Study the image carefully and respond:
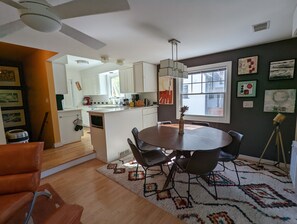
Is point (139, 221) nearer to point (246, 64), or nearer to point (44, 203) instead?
point (44, 203)

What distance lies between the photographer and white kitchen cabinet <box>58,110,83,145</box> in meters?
3.77

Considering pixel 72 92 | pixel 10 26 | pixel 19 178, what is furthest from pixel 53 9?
pixel 72 92

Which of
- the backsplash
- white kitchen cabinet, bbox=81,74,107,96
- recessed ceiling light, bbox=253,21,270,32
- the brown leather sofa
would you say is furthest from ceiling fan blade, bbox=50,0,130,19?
white kitchen cabinet, bbox=81,74,107,96

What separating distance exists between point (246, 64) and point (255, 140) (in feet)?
5.14

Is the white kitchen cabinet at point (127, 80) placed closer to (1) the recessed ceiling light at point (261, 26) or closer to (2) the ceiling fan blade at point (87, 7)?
(1) the recessed ceiling light at point (261, 26)

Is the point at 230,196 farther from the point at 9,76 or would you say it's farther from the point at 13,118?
the point at 9,76

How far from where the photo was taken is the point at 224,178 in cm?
230

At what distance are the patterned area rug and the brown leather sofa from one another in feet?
3.83

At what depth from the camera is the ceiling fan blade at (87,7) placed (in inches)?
39.1

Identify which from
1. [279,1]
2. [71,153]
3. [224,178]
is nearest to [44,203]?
[71,153]

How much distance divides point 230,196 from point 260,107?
1.89 metres

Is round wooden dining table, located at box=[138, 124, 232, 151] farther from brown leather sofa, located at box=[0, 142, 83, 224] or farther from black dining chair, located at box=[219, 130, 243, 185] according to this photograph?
brown leather sofa, located at box=[0, 142, 83, 224]

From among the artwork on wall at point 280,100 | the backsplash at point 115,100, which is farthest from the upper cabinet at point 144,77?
the artwork on wall at point 280,100

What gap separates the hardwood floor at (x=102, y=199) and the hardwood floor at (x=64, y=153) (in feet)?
0.86
